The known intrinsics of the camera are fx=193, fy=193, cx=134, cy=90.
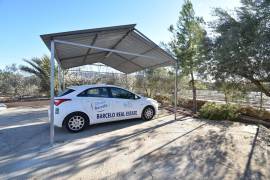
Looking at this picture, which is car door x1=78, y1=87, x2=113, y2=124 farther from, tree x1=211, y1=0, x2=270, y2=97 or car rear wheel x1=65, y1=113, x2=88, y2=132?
tree x1=211, y1=0, x2=270, y2=97

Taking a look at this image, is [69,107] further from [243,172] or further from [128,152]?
[243,172]

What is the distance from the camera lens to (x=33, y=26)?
8.34 metres

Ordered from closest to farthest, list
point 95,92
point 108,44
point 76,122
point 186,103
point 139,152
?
point 139,152, point 76,122, point 95,92, point 108,44, point 186,103

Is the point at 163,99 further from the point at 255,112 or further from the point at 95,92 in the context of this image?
the point at 95,92

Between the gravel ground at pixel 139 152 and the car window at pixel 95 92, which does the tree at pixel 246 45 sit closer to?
the gravel ground at pixel 139 152

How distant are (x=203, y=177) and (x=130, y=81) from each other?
40.8ft

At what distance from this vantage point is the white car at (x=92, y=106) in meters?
5.72

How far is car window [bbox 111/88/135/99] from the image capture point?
663 centimetres

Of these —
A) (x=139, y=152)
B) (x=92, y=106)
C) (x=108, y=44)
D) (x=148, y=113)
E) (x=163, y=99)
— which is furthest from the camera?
(x=163, y=99)

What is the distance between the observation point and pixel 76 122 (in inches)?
234

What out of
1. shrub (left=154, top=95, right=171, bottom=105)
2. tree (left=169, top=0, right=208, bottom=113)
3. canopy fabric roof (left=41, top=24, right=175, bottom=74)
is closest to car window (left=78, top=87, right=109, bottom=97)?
canopy fabric roof (left=41, top=24, right=175, bottom=74)

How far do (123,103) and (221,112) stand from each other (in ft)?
13.8

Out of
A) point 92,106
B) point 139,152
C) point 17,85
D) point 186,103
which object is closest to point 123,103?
point 92,106

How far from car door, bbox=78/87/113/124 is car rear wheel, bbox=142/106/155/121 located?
1.51m
